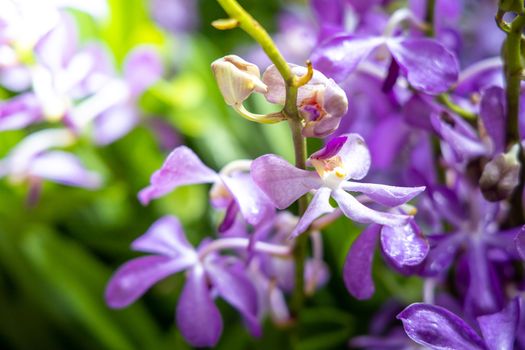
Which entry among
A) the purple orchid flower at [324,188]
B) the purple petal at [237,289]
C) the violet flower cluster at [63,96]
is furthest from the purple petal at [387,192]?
the violet flower cluster at [63,96]

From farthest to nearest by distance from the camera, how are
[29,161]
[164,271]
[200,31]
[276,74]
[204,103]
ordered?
1. [200,31]
2. [204,103]
3. [29,161]
4. [164,271]
5. [276,74]

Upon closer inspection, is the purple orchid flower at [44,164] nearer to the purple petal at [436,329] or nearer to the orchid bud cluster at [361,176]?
the orchid bud cluster at [361,176]

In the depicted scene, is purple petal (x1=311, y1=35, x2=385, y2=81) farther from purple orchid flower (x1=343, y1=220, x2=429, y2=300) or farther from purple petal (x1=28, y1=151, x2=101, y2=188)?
purple petal (x1=28, y1=151, x2=101, y2=188)

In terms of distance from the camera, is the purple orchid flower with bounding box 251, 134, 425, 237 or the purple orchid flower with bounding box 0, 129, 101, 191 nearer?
the purple orchid flower with bounding box 251, 134, 425, 237

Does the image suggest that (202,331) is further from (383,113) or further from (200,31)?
(200,31)

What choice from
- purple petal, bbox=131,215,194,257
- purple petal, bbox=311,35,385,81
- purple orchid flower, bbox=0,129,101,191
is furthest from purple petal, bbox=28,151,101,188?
purple petal, bbox=311,35,385,81

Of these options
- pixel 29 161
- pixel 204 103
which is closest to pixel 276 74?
pixel 29 161

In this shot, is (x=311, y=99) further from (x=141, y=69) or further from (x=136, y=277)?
(x=141, y=69)
